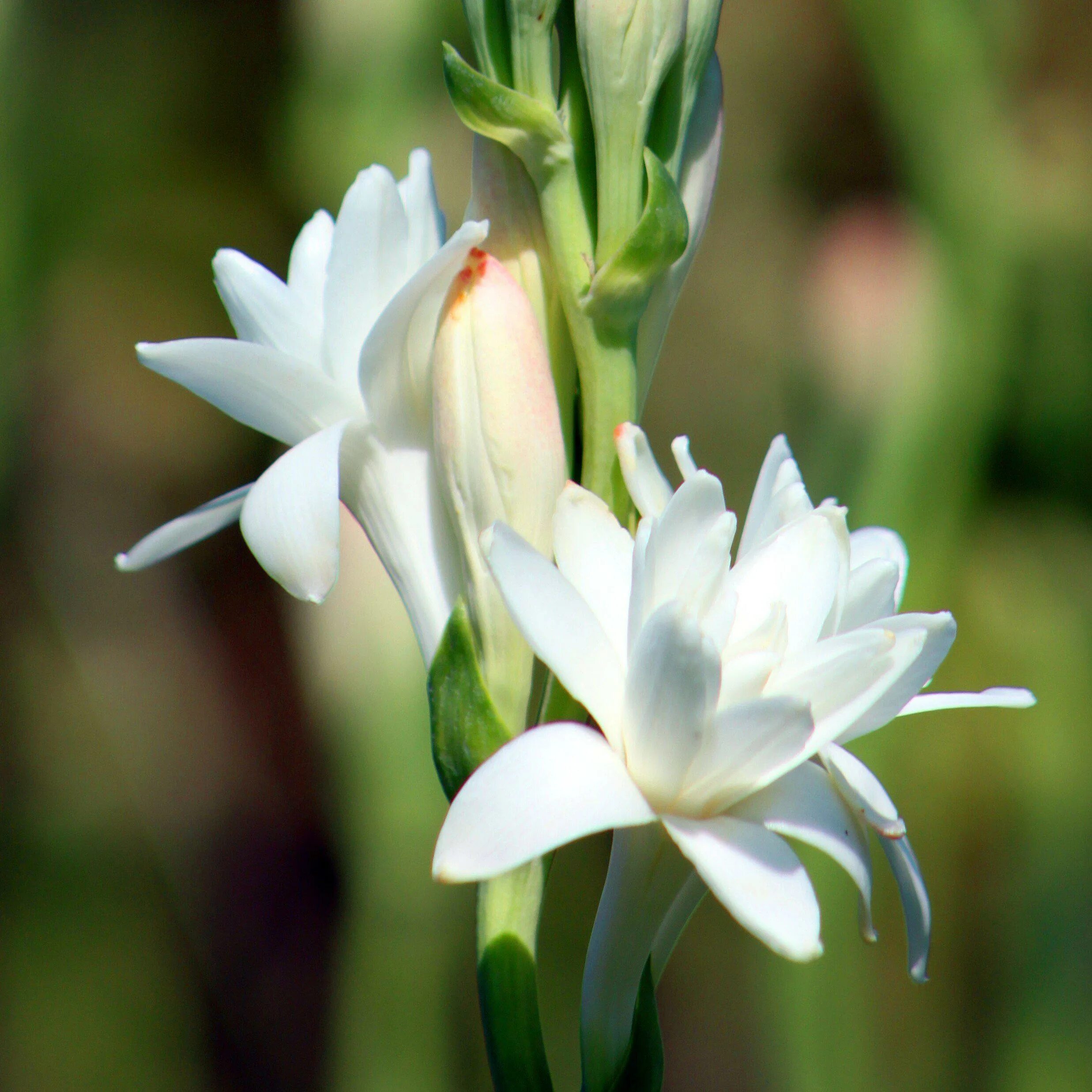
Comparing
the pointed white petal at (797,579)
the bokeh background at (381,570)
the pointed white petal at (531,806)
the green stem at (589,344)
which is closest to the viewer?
the pointed white petal at (531,806)

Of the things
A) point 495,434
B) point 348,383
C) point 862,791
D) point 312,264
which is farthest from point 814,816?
point 312,264

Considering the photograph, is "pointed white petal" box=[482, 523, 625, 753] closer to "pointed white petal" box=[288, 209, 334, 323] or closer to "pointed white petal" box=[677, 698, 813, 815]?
"pointed white petal" box=[677, 698, 813, 815]

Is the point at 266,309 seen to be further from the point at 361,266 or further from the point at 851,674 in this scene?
the point at 851,674

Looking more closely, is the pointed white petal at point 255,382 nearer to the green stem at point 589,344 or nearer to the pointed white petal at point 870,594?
the green stem at point 589,344

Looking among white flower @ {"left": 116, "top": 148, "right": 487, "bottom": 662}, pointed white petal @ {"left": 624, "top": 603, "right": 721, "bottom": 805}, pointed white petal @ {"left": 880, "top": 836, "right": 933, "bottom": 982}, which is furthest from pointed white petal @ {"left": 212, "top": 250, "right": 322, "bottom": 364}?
pointed white petal @ {"left": 880, "top": 836, "right": 933, "bottom": 982}

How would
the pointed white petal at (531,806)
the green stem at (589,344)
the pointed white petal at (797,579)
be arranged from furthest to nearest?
the green stem at (589,344) < the pointed white petal at (797,579) < the pointed white petal at (531,806)

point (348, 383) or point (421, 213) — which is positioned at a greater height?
point (421, 213)

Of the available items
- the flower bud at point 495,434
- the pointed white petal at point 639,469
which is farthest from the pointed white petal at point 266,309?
the pointed white petal at point 639,469
